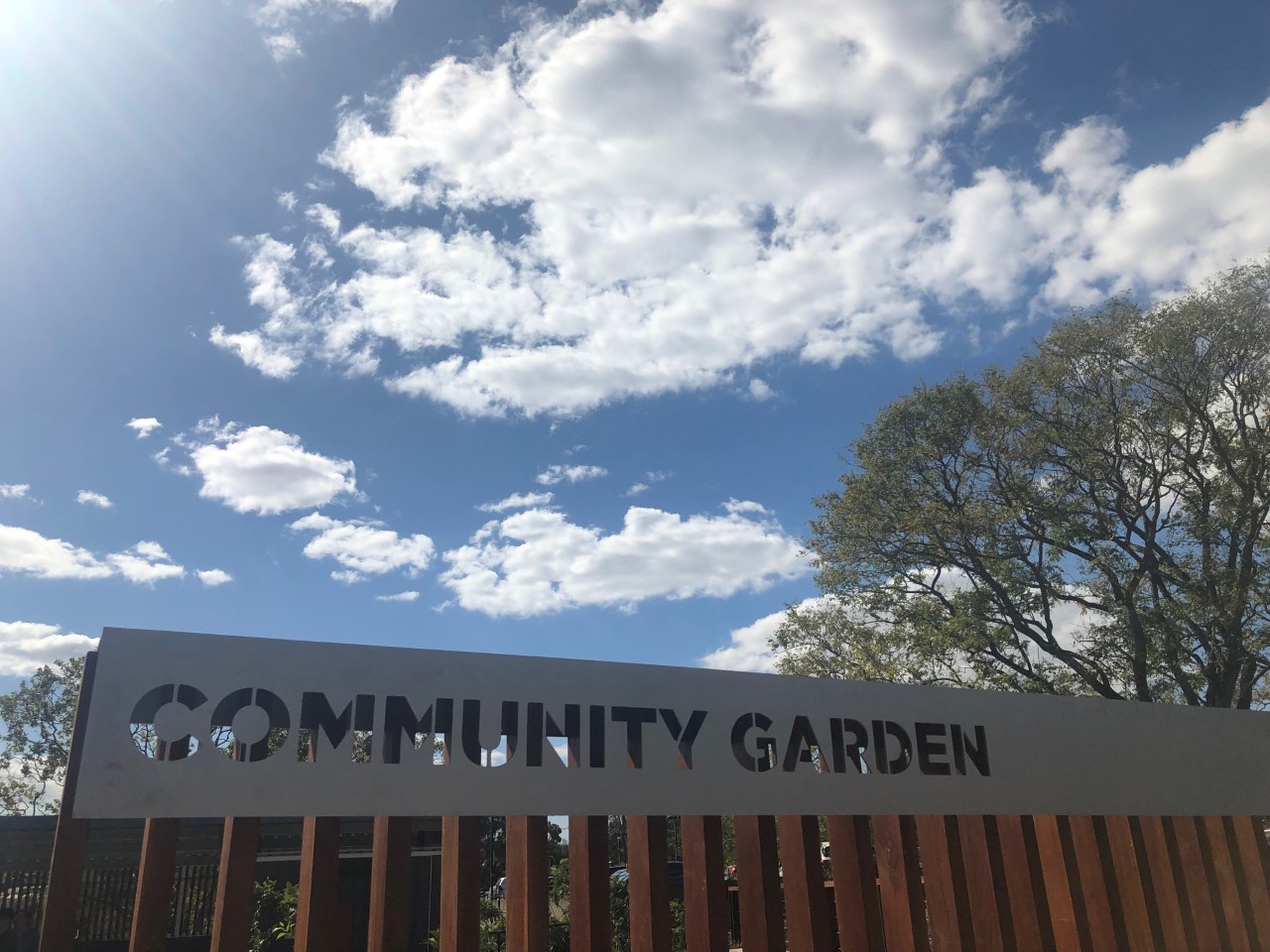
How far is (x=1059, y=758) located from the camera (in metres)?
4.80

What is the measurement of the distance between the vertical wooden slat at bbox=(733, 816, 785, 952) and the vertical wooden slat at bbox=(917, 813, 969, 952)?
2.99ft

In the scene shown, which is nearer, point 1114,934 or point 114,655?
point 114,655

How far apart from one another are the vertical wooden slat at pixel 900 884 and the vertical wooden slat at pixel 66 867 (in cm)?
331

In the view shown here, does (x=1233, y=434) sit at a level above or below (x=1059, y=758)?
above

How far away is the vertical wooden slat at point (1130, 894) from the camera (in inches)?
191

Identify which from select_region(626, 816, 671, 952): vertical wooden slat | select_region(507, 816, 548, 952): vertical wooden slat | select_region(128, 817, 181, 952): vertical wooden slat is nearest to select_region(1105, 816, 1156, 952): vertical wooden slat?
select_region(626, 816, 671, 952): vertical wooden slat

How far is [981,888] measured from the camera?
14.6ft

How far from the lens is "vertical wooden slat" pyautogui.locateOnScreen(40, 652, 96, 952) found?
2.91 metres

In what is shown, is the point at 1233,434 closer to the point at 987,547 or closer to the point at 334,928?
the point at 987,547

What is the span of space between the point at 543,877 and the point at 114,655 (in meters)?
1.79

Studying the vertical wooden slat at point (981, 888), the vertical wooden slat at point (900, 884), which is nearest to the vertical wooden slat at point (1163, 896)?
the vertical wooden slat at point (981, 888)

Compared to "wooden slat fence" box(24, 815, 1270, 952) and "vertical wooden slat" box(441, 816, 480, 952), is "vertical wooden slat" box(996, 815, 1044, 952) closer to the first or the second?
"wooden slat fence" box(24, 815, 1270, 952)

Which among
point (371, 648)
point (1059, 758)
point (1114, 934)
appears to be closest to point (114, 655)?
point (371, 648)

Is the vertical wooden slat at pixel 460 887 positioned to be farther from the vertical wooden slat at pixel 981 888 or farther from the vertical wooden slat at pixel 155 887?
the vertical wooden slat at pixel 981 888
